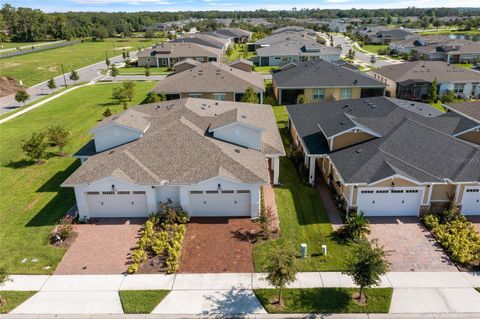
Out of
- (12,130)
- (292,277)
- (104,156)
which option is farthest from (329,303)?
(12,130)

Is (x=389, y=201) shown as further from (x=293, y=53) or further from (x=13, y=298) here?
(x=293, y=53)

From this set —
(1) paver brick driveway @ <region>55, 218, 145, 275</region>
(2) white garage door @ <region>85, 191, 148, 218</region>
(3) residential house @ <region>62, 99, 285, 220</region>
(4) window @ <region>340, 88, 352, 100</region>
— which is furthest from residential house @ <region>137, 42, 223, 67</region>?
(1) paver brick driveway @ <region>55, 218, 145, 275</region>

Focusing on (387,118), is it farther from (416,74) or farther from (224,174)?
(416,74)

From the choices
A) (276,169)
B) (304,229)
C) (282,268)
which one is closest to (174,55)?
(276,169)

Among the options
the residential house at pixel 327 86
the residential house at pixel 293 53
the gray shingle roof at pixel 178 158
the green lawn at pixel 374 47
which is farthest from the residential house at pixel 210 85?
the green lawn at pixel 374 47

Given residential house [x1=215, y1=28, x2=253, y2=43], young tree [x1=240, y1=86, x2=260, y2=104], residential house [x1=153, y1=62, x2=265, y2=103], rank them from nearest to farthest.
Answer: young tree [x1=240, y1=86, x2=260, y2=104]
residential house [x1=153, y1=62, x2=265, y2=103]
residential house [x1=215, y1=28, x2=253, y2=43]

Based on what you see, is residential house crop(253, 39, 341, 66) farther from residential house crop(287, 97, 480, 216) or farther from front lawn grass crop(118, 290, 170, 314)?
front lawn grass crop(118, 290, 170, 314)

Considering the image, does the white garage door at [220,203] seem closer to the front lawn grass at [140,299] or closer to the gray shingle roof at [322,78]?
the front lawn grass at [140,299]
